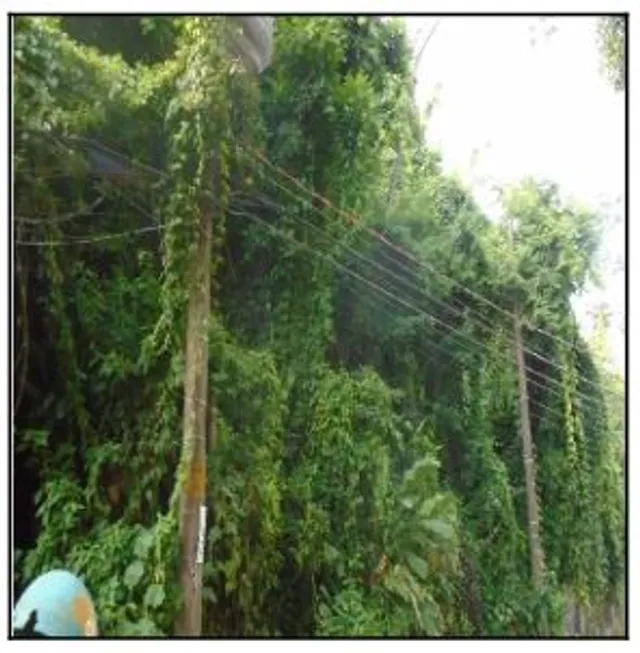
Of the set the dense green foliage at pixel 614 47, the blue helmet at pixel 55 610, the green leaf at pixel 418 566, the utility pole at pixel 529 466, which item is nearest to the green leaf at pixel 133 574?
the blue helmet at pixel 55 610

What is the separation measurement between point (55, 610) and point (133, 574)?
0.77 ft

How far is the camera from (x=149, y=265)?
2949 mm

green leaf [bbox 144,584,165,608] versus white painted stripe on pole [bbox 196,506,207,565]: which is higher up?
white painted stripe on pole [bbox 196,506,207,565]

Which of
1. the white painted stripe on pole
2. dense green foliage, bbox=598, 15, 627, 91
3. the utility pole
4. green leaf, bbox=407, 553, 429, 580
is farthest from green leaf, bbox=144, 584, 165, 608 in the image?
dense green foliage, bbox=598, 15, 627, 91

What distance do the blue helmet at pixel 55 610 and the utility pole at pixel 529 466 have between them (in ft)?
4.23

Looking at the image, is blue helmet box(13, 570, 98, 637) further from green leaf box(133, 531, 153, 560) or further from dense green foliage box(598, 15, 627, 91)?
dense green foliage box(598, 15, 627, 91)

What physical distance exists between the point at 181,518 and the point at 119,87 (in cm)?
125

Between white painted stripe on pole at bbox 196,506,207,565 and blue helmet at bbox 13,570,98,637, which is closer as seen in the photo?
blue helmet at bbox 13,570,98,637

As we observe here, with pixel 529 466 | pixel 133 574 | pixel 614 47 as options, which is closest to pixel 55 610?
pixel 133 574

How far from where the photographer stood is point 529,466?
3.11m

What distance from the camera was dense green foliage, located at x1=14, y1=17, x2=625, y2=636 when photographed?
284 cm

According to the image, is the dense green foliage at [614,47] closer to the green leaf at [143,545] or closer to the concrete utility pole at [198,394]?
the concrete utility pole at [198,394]

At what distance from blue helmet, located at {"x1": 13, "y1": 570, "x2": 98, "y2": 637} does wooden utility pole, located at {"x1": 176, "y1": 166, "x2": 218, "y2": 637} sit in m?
0.27
